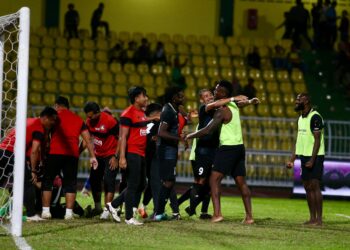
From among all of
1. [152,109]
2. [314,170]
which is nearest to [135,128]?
[152,109]

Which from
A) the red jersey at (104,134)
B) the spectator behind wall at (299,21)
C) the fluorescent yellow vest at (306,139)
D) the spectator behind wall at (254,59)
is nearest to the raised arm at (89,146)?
the red jersey at (104,134)

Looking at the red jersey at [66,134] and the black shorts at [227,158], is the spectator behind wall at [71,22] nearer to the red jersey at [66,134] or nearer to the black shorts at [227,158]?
the red jersey at [66,134]

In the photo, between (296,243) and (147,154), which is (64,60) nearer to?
(147,154)

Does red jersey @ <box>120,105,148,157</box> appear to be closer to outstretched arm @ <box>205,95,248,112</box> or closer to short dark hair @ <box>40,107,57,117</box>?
short dark hair @ <box>40,107,57,117</box>

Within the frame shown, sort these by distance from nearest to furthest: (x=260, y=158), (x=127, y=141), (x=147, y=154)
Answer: (x=127, y=141) → (x=147, y=154) → (x=260, y=158)

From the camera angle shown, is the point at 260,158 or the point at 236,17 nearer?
the point at 260,158

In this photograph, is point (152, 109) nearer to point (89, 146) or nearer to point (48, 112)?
point (89, 146)

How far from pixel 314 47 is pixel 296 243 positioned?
2242 centimetres

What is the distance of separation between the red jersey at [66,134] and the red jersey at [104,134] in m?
0.76

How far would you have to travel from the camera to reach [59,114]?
14.4m

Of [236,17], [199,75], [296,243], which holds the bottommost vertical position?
[296,243]

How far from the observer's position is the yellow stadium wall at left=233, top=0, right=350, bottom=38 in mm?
34344

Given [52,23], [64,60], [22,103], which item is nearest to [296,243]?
[22,103]

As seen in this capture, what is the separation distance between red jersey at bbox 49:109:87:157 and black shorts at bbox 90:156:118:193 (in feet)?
2.74
